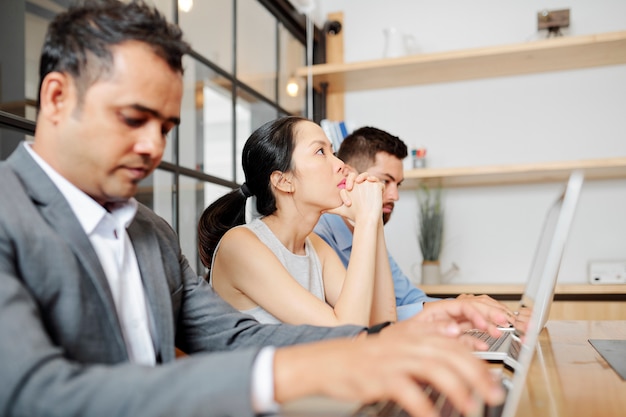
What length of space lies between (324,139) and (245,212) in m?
0.34

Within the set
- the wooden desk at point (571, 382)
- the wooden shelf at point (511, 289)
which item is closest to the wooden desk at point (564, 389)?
the wooden desk at point (571, 382)

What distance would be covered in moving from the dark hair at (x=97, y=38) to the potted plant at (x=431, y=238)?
246 cm

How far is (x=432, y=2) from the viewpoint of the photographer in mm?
3447

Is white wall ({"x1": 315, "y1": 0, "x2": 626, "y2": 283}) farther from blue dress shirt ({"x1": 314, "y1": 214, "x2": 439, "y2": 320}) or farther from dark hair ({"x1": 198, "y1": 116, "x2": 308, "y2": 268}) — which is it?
dark hair ({"x1": 198, "y1": 116, "x2": 308, "y2": 268})

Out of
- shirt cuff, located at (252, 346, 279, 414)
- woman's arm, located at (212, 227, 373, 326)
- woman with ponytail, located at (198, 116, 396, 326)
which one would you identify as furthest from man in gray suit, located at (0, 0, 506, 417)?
woman with ponytail, located at (198, 116, 396, 326)

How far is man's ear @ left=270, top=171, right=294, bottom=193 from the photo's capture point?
1678mm

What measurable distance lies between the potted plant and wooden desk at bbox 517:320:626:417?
5.51 ft

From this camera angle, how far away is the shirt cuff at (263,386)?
58 cm

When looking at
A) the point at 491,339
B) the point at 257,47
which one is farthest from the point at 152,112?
the point at 257,47

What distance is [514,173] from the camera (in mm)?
3012

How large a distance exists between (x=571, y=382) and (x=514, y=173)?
220 centimetres

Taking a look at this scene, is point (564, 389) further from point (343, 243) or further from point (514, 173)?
point (514, 173)

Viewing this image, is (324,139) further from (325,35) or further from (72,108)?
(325,35)

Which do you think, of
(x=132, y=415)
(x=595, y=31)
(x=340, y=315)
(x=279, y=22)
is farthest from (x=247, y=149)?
(x=595, y=31)
